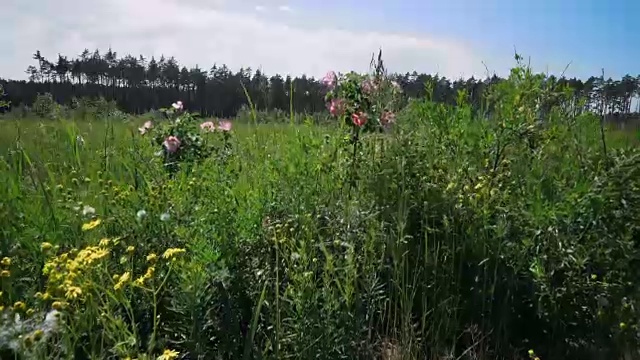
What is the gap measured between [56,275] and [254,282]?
65cm

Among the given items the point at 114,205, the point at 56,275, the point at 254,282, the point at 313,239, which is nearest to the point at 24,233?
the point at 114,205

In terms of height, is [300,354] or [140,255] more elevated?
[140,255]

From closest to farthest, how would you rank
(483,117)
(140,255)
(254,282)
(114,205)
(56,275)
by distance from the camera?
(56,275)
(254,282)
(140,255)
(114,205)
(483,117)

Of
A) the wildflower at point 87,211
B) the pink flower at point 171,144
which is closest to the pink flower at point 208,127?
the pink flower at point 171,144

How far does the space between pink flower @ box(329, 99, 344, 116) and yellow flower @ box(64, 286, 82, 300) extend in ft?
6.05

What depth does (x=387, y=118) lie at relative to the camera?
2.73m

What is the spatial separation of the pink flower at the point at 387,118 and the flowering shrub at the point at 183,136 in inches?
61.9

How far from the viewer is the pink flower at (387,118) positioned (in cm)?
270

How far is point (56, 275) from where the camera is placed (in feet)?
5.01

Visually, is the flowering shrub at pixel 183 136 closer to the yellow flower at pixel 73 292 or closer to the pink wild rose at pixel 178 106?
the pink wild rose at pixel 178 106

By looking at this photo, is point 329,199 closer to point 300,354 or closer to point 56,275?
point 300,354

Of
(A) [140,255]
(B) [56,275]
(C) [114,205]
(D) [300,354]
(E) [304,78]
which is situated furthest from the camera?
(E) [304,78]

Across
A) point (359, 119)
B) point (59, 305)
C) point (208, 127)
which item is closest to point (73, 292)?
point (59, 305)

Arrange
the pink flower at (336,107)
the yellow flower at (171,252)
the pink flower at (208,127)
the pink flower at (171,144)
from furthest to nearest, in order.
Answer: the pink flower at (208,127), the pink flower at (171,144), the pink flower at (336,107), the yellow flower at (171,252)
